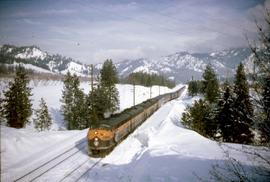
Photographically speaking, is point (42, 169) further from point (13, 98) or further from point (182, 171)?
point (13, 98)

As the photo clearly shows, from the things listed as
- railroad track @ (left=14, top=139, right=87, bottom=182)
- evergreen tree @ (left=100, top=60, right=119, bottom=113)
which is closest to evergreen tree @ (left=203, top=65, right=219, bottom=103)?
Answer: evergreen tree @ (left=100, top=60, right=119, bottom=113)

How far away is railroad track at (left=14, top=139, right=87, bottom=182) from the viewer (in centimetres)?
1751

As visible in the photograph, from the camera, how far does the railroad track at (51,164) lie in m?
17.5

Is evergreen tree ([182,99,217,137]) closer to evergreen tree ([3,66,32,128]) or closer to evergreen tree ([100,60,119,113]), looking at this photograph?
evergreen tree ([3,66,32,128])

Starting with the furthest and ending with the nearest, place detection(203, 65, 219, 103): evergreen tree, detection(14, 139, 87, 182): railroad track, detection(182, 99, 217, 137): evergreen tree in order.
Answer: detection(203, 65, 219, 103): evergreen tree < detection(182, 99, 217, 137): evergreen tree < detection(14, 139, 87, 182): railroad track

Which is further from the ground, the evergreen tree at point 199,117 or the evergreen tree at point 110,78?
the evergreen tree at point 110,78

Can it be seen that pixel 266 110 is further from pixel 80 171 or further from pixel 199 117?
pixel 199 117

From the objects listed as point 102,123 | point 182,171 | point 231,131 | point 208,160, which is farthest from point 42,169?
point 231,131

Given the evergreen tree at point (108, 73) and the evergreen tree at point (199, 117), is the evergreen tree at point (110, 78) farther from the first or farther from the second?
the evergreen tree at point (199, 117)

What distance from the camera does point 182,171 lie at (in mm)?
15383

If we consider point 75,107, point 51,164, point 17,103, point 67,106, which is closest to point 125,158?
point 51,164

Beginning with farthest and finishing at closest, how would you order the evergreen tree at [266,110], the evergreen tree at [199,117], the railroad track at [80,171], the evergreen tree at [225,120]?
1. the evergreen tree at [225,120]
2. the evergreen tree at [199,117]
3. the railroad track at [80,171]
4. the evergreen tree at [266,110]

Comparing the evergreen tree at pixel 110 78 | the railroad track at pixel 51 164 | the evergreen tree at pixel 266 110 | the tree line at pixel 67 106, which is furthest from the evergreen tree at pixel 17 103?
the evergreen tree at pixel 266 110

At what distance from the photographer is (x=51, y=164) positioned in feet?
67.1
